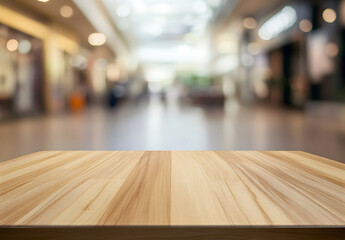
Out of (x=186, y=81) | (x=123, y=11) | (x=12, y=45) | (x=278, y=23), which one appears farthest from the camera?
(x=186, y=81)

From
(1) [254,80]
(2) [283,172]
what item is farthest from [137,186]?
(1) [254,80]

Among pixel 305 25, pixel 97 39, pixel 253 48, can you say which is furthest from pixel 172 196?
pixel 253 48

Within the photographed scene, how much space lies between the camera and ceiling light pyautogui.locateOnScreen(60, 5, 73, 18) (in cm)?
812

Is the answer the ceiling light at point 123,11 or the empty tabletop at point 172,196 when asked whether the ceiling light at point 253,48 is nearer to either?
the ceiling light at point 123,11

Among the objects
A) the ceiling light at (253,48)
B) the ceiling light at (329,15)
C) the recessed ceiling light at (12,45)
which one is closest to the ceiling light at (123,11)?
the ceiling light at (253,48)

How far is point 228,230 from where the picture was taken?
0.84m

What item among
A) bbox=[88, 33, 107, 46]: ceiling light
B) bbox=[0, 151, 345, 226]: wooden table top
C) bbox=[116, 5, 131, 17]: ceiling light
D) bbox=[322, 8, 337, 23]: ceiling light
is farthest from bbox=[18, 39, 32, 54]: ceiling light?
bbox=[322, 8, 337, 23]: ceiling light

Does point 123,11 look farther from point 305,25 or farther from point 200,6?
point 305,25

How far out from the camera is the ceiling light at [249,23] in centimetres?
1359

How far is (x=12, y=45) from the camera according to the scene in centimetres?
747

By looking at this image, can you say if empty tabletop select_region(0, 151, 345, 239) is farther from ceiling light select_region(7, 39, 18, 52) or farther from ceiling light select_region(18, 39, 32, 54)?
ceiling light select_region(18, 39, 32, 54)

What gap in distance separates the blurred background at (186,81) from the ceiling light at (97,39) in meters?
0.07

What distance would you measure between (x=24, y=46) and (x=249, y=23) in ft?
32.0

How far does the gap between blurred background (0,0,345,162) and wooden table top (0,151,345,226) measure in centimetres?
123
